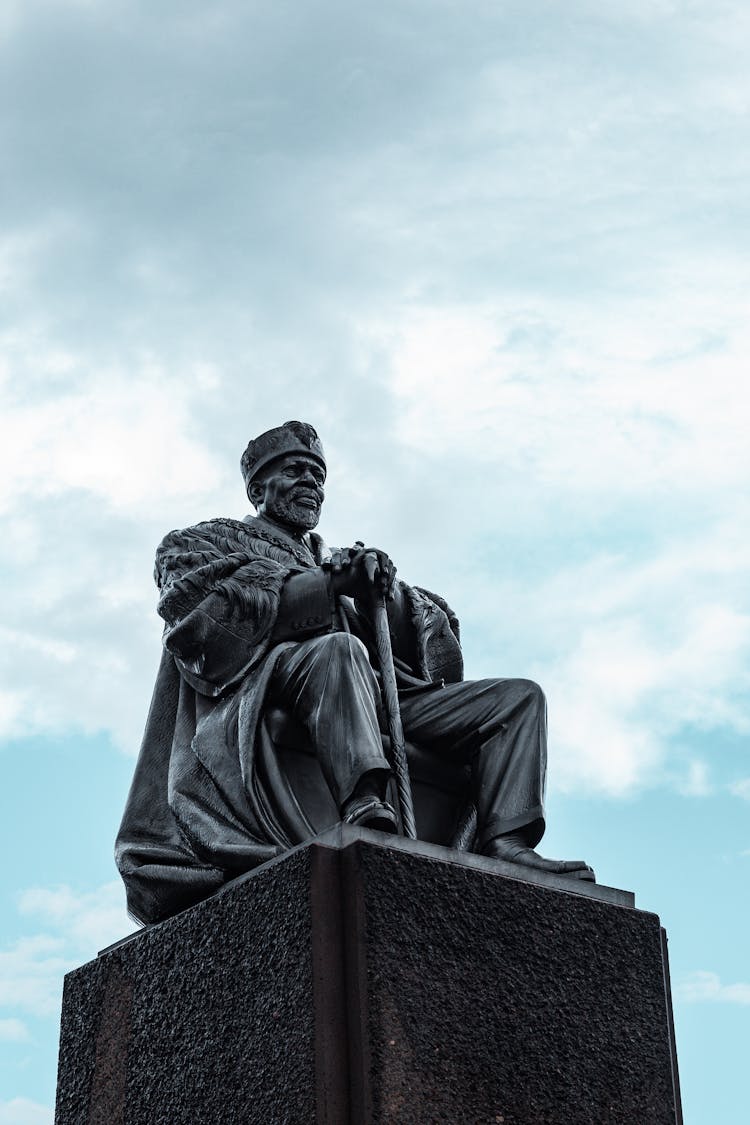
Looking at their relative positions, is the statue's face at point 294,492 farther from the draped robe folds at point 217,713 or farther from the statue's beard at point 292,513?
the draped robe folds at point 217,713

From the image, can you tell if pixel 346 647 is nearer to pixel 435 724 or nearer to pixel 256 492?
pixel 435 724

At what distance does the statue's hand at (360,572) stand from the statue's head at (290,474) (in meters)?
0.81

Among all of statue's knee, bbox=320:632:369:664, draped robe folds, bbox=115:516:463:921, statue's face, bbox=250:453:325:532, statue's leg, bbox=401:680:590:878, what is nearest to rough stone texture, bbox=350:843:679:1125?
statue's leg, bbox=401:680:590:878

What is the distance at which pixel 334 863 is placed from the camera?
16.8 feet

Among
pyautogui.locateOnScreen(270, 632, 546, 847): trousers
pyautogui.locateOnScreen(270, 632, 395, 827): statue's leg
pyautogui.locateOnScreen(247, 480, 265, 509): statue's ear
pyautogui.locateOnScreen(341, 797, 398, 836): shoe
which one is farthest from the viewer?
pyautogui.locateOnScreen(247, 480, 265, 509): statue's ear

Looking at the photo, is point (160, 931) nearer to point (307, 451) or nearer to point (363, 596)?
point (363, 596)

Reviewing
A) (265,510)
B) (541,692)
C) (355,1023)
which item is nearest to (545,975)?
(355,1023)

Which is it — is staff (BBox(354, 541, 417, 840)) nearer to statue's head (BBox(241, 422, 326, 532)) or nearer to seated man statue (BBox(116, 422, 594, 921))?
seated man statue (BBox(116, 422, 594, 921))

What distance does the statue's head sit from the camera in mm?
7020

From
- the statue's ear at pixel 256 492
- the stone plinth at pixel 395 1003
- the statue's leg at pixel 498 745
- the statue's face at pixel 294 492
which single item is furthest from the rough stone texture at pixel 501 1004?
the statue's ear at pixel 256 492

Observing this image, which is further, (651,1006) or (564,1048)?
(651,1006)

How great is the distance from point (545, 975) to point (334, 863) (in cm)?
78

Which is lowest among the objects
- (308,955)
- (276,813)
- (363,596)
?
(308,955)

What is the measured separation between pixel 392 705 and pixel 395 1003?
135cm
